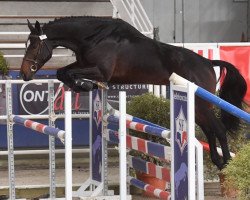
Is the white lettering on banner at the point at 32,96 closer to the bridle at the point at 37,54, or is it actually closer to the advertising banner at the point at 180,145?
the bridle at the point at 37,54

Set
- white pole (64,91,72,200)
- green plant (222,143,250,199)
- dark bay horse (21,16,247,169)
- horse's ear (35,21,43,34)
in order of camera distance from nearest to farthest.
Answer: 1. green plant (222,143,250,199)
2. white pole (64,91,72,200)
3. horse's ear (35,21,43,34)
4. dark bay horse (21,16,247,169)

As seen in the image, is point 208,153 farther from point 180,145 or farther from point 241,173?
point 241,173

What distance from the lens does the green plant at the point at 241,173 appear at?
401cm

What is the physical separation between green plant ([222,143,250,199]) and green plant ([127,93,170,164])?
3762 millimetres

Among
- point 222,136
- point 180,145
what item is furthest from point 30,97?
point 180,145

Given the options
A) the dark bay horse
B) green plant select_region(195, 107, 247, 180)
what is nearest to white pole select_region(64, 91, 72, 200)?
the dark bay horse

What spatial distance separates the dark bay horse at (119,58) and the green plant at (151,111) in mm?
621

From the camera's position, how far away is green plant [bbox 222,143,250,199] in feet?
13.1

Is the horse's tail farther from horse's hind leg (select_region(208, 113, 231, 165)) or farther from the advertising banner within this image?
the advertising banner

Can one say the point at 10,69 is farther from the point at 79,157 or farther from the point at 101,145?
the point at 101,145

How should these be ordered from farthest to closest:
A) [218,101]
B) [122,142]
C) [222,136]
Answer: [222,136] → [122,142] → [218,101]

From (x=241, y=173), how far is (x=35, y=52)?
3464 millimetres

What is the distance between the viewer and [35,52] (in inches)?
282

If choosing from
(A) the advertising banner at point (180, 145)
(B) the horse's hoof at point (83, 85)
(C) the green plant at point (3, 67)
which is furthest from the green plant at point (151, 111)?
(A) the advertising banner at point (180, 145)
